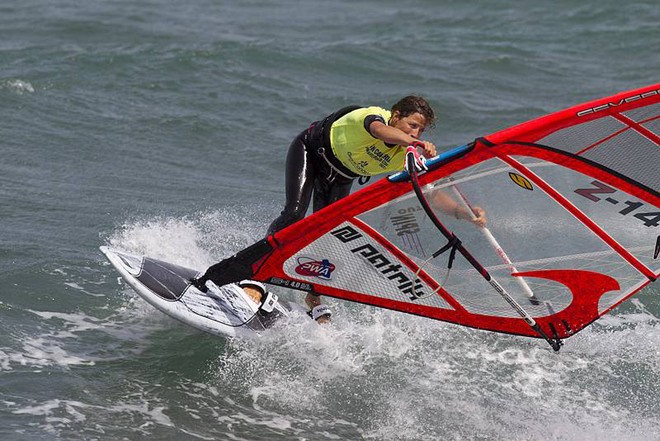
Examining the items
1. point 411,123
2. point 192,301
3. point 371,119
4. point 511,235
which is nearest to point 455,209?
point 511,235

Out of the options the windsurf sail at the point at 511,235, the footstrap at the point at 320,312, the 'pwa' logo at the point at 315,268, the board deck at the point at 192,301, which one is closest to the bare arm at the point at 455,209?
the windsurf sail at the point at 511,235

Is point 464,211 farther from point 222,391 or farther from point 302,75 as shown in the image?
point 302,75

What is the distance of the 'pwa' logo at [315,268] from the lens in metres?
6.11

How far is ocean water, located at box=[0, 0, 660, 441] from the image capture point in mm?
5992

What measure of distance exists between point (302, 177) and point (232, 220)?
2606 millimetres

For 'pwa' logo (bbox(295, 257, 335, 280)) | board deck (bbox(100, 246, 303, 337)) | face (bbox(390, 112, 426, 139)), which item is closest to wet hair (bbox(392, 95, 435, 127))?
face (bbox(390, 112, 426, 139))

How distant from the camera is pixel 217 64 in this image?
1487 centimetres

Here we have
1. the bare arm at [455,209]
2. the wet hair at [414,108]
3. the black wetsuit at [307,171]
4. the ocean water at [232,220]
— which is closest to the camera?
the bare arm at [455,209]

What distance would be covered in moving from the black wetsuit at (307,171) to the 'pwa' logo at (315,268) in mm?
422

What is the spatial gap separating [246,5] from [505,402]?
14825 mm

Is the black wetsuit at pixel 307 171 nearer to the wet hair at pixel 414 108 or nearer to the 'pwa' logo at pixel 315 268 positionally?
the 'pwa' logo at pixel 315 268

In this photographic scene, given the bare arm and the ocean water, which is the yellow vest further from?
the ocean water

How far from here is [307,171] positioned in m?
6.55

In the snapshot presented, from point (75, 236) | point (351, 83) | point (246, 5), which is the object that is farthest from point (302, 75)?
point (75, 236)
